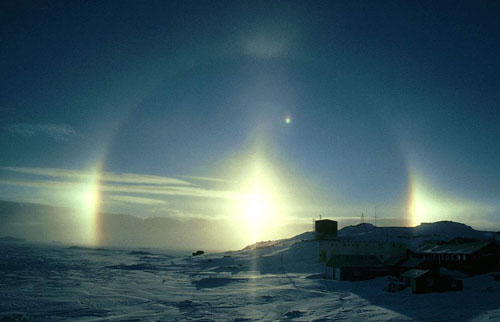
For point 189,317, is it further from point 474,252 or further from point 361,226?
point 361,226

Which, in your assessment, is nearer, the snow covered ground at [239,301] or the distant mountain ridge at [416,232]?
the snow covered ground at [239,301]

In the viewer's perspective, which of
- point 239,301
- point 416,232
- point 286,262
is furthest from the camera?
point 416,232

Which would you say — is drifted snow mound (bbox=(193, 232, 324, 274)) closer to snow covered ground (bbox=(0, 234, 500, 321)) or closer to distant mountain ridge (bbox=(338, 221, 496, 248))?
snow covered ground (bbox=(0, 234, 500, 321))

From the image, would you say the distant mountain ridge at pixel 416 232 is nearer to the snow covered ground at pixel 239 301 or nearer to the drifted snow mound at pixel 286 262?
the drifted snow mound at pixel 286 262

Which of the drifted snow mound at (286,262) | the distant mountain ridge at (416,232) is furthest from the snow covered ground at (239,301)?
the distant mountain ridge at (416,232)

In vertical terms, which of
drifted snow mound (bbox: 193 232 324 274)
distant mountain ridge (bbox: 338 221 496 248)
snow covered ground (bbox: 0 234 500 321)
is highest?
distant mountain ridge (bbox: 338 221 496 248)

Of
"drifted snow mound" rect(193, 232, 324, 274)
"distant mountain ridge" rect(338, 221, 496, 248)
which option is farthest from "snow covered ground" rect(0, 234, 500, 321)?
"distant mountain ridge" rect(338, 221, 496, 248)

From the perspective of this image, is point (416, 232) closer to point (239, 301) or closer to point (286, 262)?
point (286, 262)

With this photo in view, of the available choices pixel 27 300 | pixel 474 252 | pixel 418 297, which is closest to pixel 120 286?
pixel 27 300

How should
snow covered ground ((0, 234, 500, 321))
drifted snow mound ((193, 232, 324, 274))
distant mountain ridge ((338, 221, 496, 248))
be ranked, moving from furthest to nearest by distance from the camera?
distant mountain ridge ((338, 221, 496, 248)), drifted snow mound ((193, 232, 324, 274)), snow covered ground ((0, 234, 500, 321))

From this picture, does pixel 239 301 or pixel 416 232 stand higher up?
pixel 416 232

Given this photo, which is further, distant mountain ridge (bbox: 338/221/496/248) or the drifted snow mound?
distant mountain ridge (bbox: 338/221/496/248)

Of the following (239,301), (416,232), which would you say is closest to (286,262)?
(239,301)
